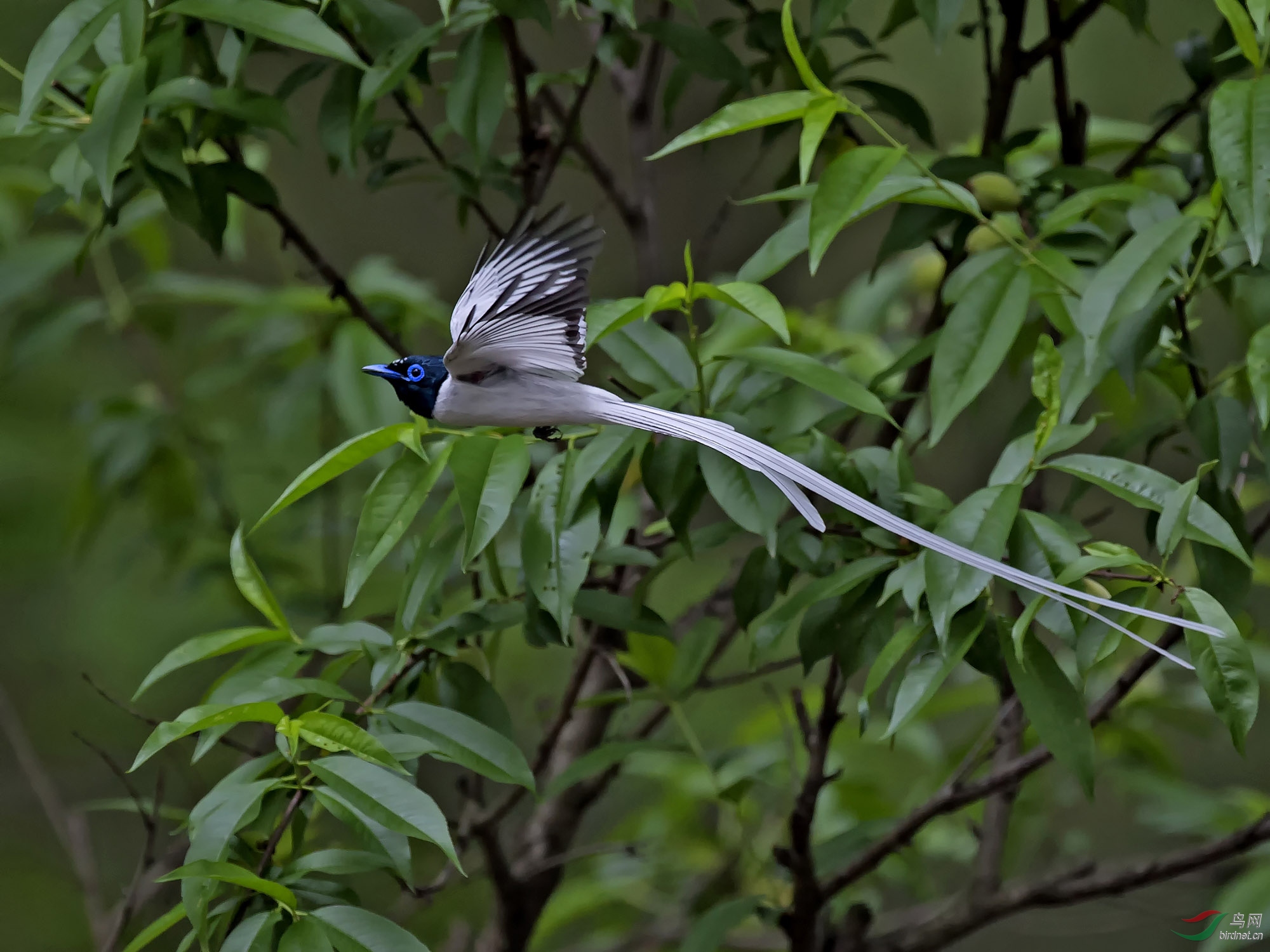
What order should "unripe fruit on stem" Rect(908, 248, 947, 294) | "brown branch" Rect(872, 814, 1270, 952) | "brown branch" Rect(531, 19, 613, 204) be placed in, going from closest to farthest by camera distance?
"brown branch" Rect(872, 814, 1270, 952), "brown branch" Rect(531, 19, 613, 204), "unripe fruit on stem" Rect(908, 248, 947, 294)

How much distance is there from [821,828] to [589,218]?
106 cm

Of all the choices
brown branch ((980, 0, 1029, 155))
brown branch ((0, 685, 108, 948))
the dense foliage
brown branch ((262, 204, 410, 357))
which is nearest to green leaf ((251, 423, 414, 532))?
the dense foliage

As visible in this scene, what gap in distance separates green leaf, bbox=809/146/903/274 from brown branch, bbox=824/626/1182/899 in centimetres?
41

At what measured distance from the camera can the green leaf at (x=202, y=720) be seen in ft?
2.33

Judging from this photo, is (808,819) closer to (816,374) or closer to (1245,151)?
(816,374)

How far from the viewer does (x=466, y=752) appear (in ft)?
2.65

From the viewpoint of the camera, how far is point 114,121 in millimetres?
859

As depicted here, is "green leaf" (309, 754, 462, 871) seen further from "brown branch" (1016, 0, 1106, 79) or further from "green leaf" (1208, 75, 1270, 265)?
"brown branch" (1016, 0, 1106, 79)

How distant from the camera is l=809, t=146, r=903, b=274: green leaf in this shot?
776 millimetres

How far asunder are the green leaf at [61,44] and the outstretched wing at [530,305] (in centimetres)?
31

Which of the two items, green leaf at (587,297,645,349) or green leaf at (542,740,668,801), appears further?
green leaf at (542,740,668,801)

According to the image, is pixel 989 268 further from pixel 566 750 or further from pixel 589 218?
pixel 566 750

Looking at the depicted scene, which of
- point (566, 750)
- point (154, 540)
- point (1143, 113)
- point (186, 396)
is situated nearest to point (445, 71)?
point (186, 396)

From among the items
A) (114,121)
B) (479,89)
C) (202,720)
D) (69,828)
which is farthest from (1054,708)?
(69,828)
